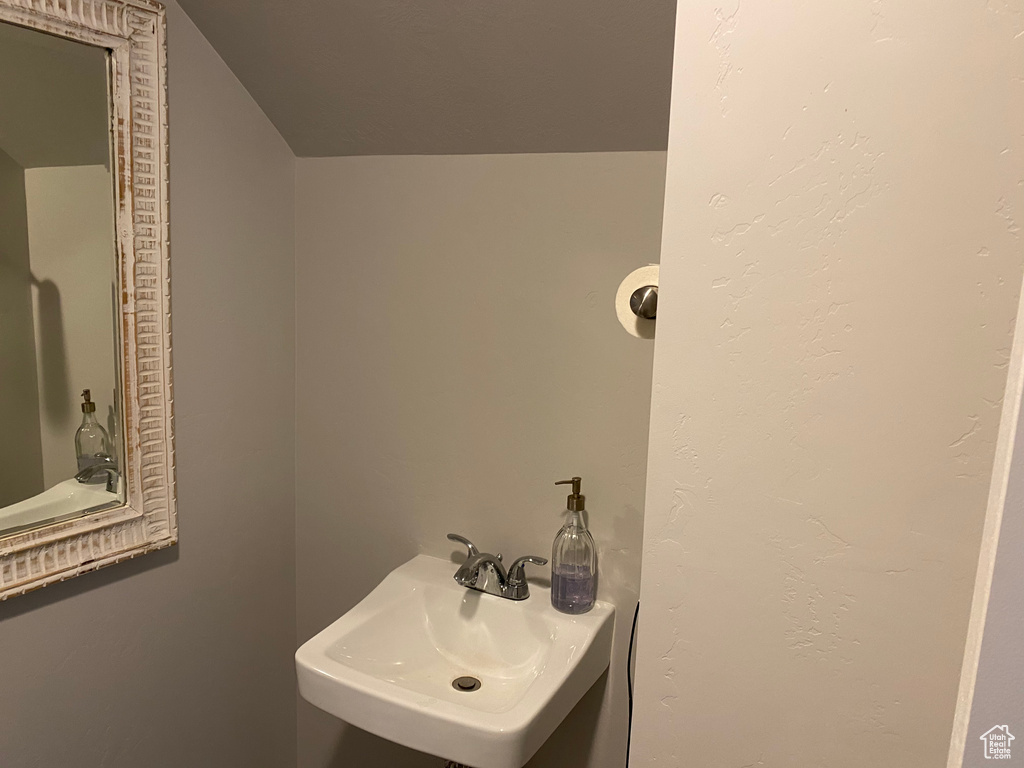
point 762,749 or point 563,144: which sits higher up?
point 563,144

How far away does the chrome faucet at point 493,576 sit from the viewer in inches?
58.0

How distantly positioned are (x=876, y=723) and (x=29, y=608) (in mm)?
1290

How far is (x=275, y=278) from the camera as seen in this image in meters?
1.65

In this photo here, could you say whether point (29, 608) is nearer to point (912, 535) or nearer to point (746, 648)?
point (746, 648)

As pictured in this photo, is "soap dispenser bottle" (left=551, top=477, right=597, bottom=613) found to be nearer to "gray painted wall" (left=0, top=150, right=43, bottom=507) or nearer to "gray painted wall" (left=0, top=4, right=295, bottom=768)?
"gray painted wall" (left=0, top=4, right=295, bottom=768)

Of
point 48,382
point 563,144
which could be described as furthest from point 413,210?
point 48,382

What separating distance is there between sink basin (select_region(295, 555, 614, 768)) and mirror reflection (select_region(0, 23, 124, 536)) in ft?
1.70

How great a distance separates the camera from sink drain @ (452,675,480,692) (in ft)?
4.60

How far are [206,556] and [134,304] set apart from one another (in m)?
0.56

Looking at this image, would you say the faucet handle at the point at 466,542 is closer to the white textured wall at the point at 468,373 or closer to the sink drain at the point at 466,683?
the white textured wall at the point at 468,373

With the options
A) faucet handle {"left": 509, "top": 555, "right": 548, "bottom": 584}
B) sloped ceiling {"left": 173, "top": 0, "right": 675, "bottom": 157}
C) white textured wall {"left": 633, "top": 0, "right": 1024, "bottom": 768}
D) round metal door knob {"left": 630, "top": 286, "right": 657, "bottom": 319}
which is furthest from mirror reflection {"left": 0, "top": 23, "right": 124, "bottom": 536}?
white textured wall {"left": 633, "top": 0, "right": 1024, "bottom": 768}

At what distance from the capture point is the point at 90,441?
132cm

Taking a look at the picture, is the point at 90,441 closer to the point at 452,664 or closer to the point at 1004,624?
the point at 452,664

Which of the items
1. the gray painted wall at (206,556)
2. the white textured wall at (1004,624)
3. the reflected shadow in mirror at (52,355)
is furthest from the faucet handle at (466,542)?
the white textured wall at (1004,624)
